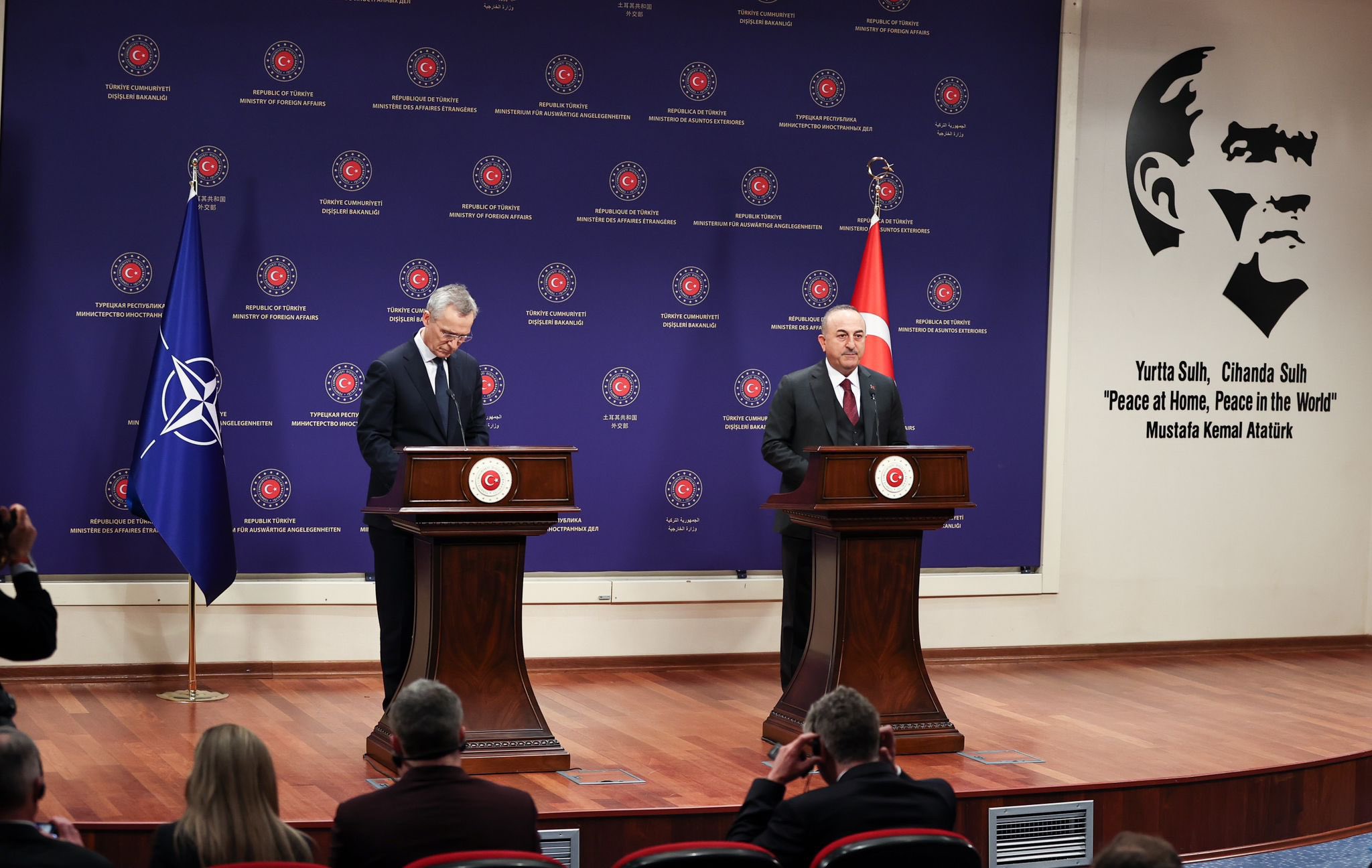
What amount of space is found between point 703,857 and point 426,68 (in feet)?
15.6

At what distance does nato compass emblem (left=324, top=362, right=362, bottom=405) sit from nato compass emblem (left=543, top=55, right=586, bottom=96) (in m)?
1.60

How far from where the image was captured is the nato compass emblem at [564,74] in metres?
6.85

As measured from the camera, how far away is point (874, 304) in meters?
6.99

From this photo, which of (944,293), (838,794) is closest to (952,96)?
(944,293)

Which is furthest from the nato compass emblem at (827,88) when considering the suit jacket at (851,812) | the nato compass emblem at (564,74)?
the suit jacket at (851,812)

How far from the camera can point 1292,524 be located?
811 centimetres

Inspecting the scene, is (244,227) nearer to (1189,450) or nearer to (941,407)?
(941,407)

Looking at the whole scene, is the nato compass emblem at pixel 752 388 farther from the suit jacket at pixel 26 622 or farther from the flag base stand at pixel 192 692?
the suit jacket at pixel 26 622

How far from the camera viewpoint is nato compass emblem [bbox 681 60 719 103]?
704 cm

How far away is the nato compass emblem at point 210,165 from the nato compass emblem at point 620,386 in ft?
6.36

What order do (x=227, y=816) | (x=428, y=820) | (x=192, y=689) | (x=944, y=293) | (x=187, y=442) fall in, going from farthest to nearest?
(x=944, y=293) → (x=192, y=689) → (x=187, y=442) → (x=428, y=820) → (x=227, y=816)

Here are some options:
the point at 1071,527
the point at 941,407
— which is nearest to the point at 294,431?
the point at 941,407

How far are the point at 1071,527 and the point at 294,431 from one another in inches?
156

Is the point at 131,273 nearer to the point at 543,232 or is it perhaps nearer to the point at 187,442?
the point at 187,442
